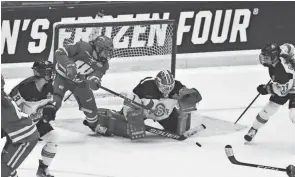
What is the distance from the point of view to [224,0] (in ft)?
25.2

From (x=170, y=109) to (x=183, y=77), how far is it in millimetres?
1629

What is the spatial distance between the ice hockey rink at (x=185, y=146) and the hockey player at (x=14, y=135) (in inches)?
29.8

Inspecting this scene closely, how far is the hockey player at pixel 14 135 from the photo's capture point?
12.4 feet

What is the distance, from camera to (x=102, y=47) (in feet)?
17.9

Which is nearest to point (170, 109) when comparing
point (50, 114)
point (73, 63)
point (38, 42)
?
point (73, 63)

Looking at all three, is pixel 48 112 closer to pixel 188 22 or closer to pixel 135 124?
pixel 135 124

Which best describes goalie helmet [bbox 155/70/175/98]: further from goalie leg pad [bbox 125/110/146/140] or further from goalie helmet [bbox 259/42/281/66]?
goalie helmet [bbox 259/42/281/66]

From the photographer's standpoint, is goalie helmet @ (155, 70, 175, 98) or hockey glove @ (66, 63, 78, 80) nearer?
hockey glove @ (66, 63, 78, 80)

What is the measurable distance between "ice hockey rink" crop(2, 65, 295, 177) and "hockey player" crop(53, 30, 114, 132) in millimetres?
251

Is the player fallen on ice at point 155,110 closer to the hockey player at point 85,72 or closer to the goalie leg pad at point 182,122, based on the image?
the goalie leg pad at point 182,122

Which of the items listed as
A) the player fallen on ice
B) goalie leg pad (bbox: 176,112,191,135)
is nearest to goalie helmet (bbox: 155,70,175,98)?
the player fallen on ice

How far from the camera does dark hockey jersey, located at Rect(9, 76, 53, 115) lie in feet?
15.0

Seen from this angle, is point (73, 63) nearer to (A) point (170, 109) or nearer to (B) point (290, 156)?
(A) point (170, 109)

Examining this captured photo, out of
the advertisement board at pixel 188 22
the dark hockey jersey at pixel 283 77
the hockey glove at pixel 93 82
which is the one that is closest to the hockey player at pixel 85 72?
the hockey glove at pixel 93 82
